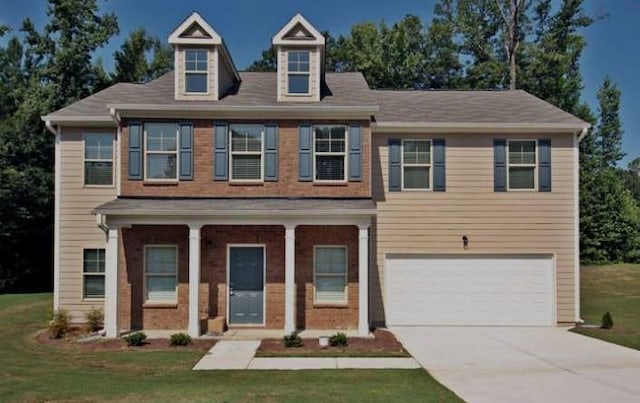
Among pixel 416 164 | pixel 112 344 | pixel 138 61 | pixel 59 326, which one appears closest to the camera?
pixel 112 344

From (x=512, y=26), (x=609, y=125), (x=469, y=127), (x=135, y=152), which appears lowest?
(x=135, y=152)

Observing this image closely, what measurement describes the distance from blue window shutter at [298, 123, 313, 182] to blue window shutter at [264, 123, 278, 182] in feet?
2.19

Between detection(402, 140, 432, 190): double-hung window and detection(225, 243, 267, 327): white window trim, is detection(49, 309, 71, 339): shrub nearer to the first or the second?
detection(225, 243, 267, 327): white window trim

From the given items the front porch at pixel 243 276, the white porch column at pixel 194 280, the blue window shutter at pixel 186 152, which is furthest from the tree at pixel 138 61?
the white porch column at pixel 194 280

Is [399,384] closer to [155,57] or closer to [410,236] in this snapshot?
[410,236]

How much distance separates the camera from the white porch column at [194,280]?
15.2 m

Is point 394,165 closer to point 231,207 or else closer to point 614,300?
point 231,207

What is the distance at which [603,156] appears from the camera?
1518 inches

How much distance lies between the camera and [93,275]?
17219 millimetres

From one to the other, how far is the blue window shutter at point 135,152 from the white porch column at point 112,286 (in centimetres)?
176

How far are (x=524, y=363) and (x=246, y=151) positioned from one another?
354 inches

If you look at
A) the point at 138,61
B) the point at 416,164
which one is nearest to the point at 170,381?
the point at 416,164

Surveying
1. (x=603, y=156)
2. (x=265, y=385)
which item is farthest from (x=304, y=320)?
(x=603, y=156)

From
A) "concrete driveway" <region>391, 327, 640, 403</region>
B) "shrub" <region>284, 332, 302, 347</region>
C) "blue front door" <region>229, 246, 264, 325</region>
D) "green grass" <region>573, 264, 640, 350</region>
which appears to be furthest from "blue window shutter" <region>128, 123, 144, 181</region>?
"green grass" <region>573, 264, 640, 350</region>
